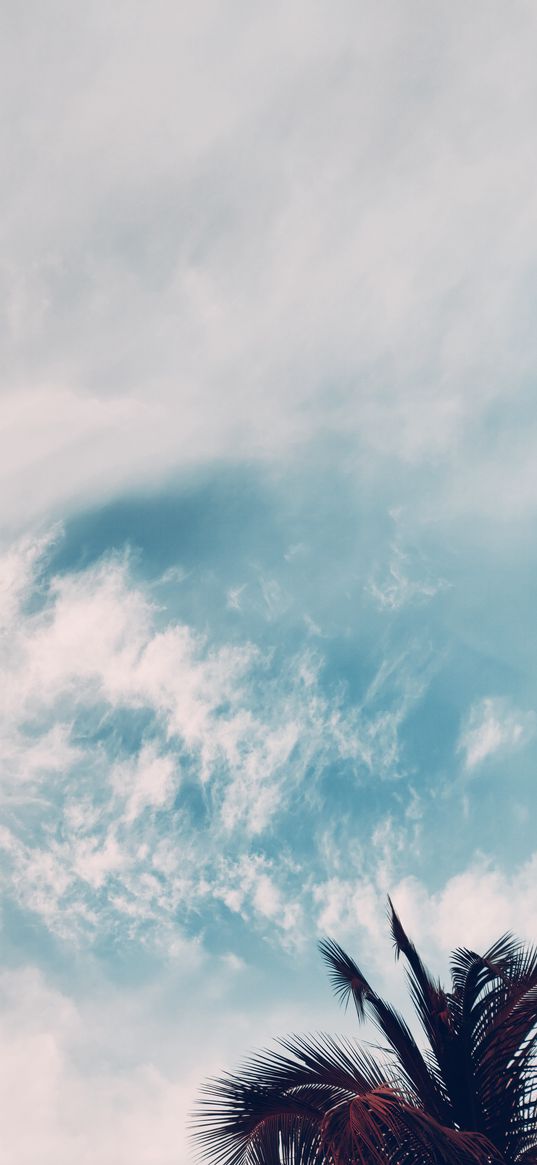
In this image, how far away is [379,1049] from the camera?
27.5 ft

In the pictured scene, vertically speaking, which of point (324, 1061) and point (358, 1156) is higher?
point (324, 1061)

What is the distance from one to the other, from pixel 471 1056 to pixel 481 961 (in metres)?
1.04

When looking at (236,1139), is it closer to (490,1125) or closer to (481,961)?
(490,1125)

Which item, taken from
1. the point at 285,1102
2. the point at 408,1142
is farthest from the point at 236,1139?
the point at 408,1142

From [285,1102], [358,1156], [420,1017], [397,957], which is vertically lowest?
[358,1156]

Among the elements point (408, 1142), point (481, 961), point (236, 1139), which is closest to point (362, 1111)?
point (408, 1142)

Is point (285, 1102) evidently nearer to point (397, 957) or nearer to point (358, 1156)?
point (358, 1156)

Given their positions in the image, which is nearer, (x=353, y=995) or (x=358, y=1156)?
(x=358, y=1156)

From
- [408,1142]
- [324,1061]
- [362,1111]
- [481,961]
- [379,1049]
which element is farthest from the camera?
[481,961]

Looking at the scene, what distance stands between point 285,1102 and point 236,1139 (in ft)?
1.97

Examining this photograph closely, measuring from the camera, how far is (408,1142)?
7207 millimetres

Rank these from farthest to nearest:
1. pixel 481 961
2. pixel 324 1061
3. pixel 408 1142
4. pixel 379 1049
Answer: pixel 481 961
pixel 379 1049
pixel 324 1061
pixel 408 1142

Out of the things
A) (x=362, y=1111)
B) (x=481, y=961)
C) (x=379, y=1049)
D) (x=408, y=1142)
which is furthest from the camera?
(x=481, y=961)

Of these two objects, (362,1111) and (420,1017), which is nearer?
(362,1111)
